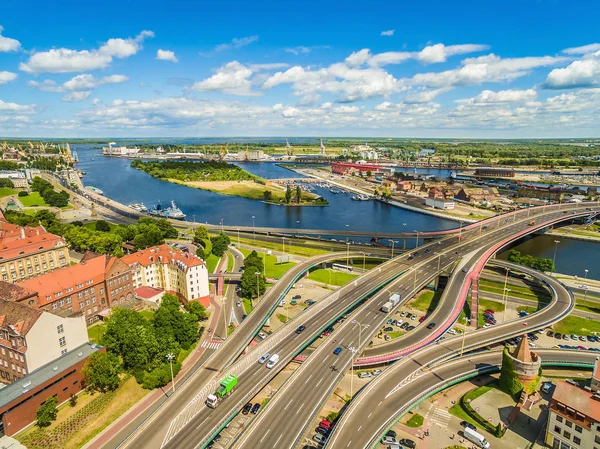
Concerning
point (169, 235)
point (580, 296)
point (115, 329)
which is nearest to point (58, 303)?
point (115, 329)

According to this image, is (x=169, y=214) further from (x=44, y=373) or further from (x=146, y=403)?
(x=146, y=403)

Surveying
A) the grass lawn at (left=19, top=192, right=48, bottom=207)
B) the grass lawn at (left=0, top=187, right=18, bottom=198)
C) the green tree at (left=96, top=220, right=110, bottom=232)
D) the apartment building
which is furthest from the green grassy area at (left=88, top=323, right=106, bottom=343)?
the grass lawn at (left=0, top=187, right=18, bottom=198)

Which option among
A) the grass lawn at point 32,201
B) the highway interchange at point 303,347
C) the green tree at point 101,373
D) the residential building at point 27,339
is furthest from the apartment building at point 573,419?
the grass lawn at point 32,201

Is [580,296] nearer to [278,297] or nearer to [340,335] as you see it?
[340,335]

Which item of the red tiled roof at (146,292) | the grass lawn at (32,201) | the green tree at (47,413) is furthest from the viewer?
the grass lawn at (32,201)

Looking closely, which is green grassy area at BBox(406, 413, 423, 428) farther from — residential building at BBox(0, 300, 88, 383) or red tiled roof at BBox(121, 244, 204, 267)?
residential building at BBox(0, 300, 88, 383)

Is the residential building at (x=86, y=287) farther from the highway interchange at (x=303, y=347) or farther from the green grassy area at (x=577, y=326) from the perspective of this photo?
the green grassy area at (x=577, y=326)

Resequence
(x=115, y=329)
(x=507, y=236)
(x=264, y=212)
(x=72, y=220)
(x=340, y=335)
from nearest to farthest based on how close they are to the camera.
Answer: (x=115, y=329), (x=340, y=335), (x=507, y=236), (x=72, y=220), (x=264, y=212)
